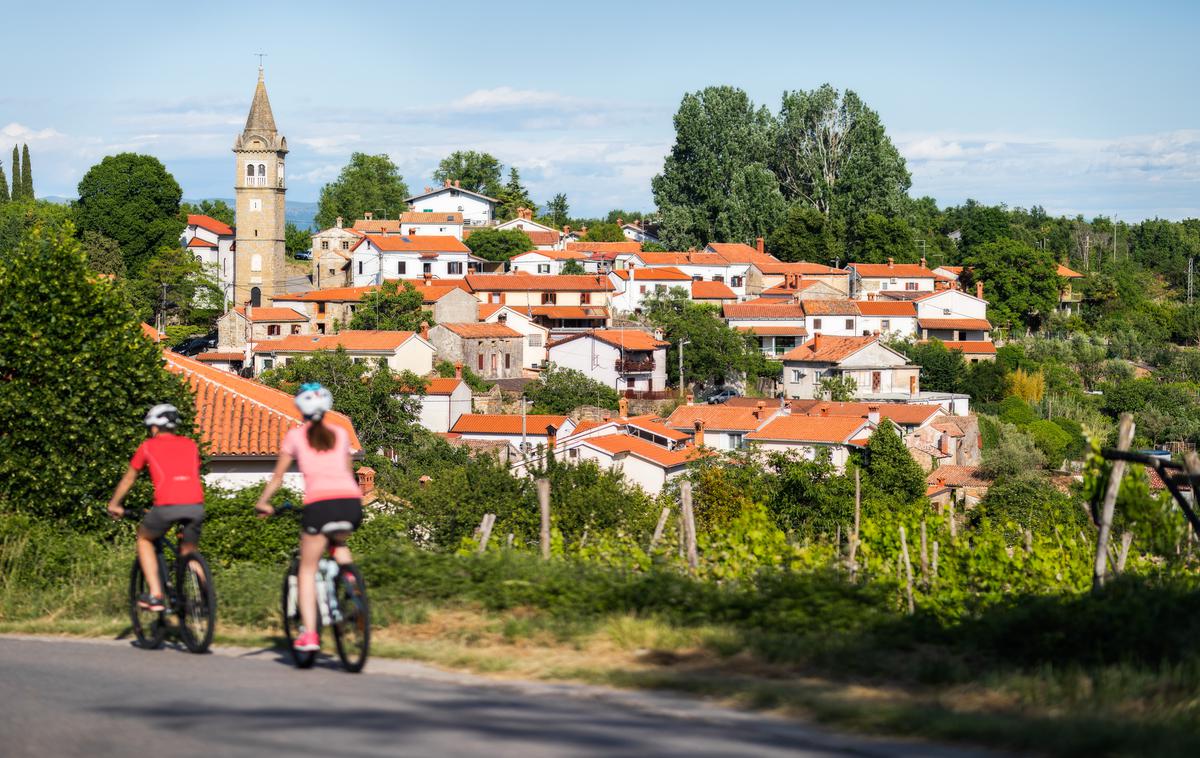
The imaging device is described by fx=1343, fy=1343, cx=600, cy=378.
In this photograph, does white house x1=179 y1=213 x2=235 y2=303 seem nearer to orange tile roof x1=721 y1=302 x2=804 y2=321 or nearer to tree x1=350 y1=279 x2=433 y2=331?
tree x1=350 y1=279 x2=433 y2=331

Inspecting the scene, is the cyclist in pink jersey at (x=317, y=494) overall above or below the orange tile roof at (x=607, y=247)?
below

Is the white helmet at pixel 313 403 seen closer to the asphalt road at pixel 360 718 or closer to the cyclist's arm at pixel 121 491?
the asphalt road at pixel 360 718

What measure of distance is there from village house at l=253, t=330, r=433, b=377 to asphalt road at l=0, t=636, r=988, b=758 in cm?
5834

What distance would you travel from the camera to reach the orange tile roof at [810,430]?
51938mm

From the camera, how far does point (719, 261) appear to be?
302ft

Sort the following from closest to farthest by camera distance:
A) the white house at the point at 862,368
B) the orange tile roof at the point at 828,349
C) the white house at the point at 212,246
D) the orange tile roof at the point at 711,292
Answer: the white house at the point at 862,368 < the orange tile roof at the point at 828,349 < the orange tile roof at the point at 711,292 < the white house at the point at 212,246

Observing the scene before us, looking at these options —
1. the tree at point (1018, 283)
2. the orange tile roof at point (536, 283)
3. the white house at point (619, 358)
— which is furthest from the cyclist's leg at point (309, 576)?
the tree at point (1018, 283)

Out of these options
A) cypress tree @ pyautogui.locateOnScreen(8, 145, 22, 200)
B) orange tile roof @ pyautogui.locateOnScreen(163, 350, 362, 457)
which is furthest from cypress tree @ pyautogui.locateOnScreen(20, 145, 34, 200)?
orange tile roof @ pyautogui.locateOnScreen(163, 350, 362, 457)

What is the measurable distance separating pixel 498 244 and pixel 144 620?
86.8m

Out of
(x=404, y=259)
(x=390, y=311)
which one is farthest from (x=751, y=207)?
(x=390, y=311)

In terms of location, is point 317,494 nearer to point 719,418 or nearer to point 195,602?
point 195,602

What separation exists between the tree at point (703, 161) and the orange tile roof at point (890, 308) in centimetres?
2009

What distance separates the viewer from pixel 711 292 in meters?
86.9

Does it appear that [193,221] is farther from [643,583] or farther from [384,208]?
[643,583]
